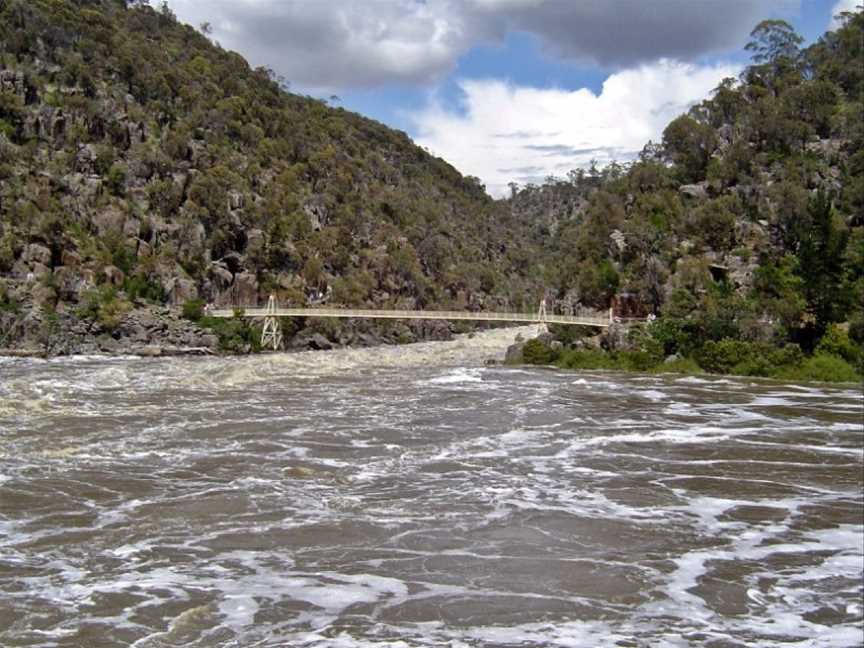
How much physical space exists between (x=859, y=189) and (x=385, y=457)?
5306 centimetres

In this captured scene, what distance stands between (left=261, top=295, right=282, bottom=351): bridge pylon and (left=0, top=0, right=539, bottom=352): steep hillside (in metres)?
6.11

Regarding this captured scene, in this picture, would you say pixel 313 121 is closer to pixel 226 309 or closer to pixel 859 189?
pixel 226 309

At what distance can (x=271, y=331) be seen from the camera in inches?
2854

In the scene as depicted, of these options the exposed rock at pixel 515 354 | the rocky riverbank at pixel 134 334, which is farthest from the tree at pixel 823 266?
the rocky riverbank at pixel 134 334

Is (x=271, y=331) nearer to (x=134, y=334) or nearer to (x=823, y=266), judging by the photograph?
(x=134, y=334)

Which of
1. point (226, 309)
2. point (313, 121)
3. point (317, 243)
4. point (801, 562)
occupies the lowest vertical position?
point (801, 562)

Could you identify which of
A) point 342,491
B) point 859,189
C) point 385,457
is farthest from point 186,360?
point 859,189

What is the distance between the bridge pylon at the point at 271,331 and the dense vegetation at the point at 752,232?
24649mm

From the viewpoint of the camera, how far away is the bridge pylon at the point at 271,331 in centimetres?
7056

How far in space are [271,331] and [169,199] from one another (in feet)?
67.9

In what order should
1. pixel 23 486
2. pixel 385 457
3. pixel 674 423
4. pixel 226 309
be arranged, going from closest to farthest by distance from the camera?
pixel 23 486 < pixel 385 457 < pixel 674 423 < pixel 226 309

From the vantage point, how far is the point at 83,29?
322ft

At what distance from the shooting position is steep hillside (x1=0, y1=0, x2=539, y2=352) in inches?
2702

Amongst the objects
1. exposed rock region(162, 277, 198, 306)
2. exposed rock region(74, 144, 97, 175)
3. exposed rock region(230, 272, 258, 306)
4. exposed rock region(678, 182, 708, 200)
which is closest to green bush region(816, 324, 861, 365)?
exposed rock region(678, 182, 708, 200)
